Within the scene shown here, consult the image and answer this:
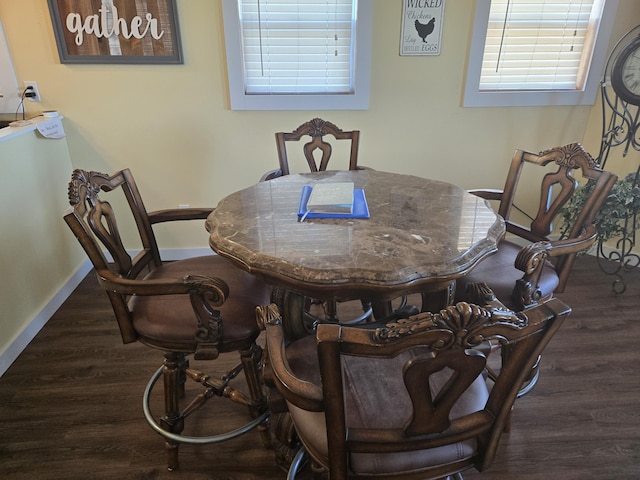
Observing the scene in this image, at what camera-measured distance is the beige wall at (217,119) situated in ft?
7.93

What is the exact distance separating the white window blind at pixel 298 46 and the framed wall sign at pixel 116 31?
433 millimetres

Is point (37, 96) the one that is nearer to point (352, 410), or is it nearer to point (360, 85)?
point (360, 85)

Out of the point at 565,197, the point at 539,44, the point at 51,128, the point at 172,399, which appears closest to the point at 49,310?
the point at 51,128

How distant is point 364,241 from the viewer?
49.4 inches

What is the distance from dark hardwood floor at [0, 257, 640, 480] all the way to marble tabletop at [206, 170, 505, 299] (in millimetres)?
855

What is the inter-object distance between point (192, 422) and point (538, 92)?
9.14 ft

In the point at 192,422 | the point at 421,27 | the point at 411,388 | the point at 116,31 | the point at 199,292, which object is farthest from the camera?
the point at 421,27

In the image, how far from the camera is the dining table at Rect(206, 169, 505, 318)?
110cm

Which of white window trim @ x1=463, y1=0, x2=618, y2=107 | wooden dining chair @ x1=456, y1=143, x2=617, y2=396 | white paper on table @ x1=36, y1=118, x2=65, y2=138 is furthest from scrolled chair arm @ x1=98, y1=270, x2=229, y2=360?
white window trim @ x1=463, y1=0, x2=618, y2=107

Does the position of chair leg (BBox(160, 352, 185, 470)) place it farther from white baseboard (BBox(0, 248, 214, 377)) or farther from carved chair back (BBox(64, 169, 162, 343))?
white baseboard (BBox(0, 248, 214, 377))

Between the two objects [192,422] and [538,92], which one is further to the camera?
[538,92]

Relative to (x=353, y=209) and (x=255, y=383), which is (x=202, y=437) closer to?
(x=255, y=383)

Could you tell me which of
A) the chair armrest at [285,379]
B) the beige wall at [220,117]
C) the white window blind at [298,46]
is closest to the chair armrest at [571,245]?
the chair armrest at [285,379]

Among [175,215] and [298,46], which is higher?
[298,46]
